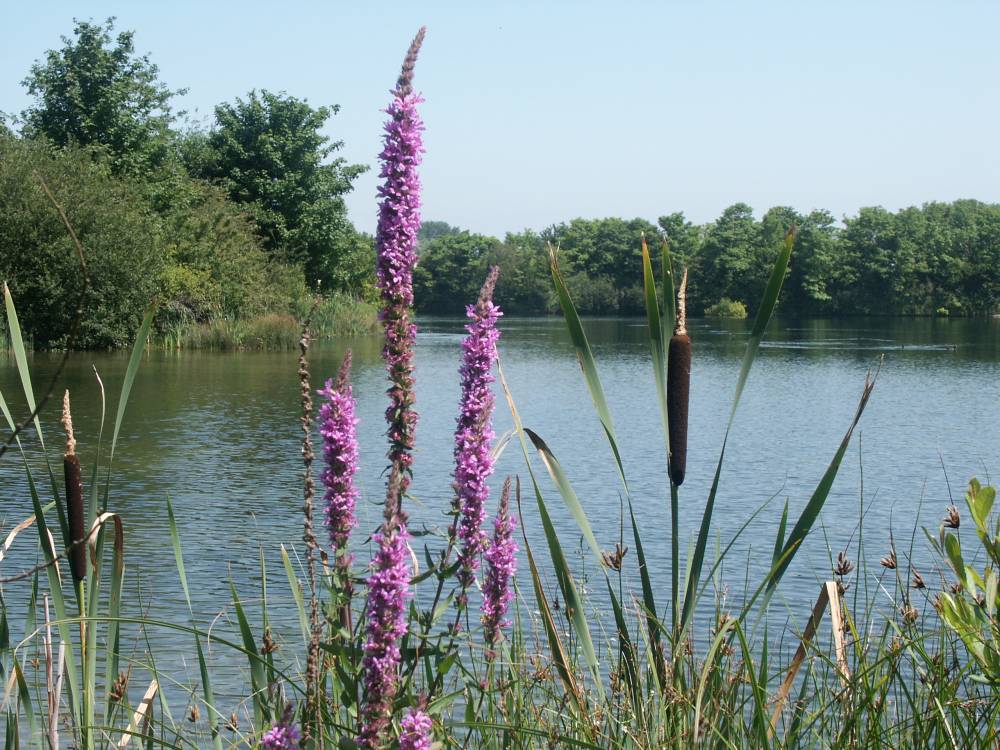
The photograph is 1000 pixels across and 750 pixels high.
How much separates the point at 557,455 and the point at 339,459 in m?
14.9

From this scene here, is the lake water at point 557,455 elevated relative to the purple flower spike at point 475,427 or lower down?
lower down

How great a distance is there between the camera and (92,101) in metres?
43.4

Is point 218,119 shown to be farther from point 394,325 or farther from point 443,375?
point 394,325

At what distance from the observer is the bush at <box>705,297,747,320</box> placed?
9706 centimetres

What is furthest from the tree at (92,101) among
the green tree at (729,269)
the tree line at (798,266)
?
the green tree at (729,269)

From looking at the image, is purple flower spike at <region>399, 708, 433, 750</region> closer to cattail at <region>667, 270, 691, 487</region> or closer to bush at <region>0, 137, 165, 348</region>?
cattail at <region>667, 270, 691, 487</region>

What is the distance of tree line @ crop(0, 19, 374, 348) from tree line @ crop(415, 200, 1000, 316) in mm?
39711

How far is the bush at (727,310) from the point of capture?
318ft

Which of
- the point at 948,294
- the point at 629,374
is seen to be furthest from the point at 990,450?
the point at 948,294

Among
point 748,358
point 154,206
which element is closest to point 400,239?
point 748,358

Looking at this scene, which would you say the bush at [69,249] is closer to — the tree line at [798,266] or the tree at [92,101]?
the tree at [92,101]

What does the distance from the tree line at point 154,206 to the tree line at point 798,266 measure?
39.7 metres

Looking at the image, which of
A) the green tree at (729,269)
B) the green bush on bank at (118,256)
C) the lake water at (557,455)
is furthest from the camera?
the green tree at (729,269)

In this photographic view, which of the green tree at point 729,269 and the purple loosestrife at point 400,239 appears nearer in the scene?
the purple loosestrife at point 400,239
